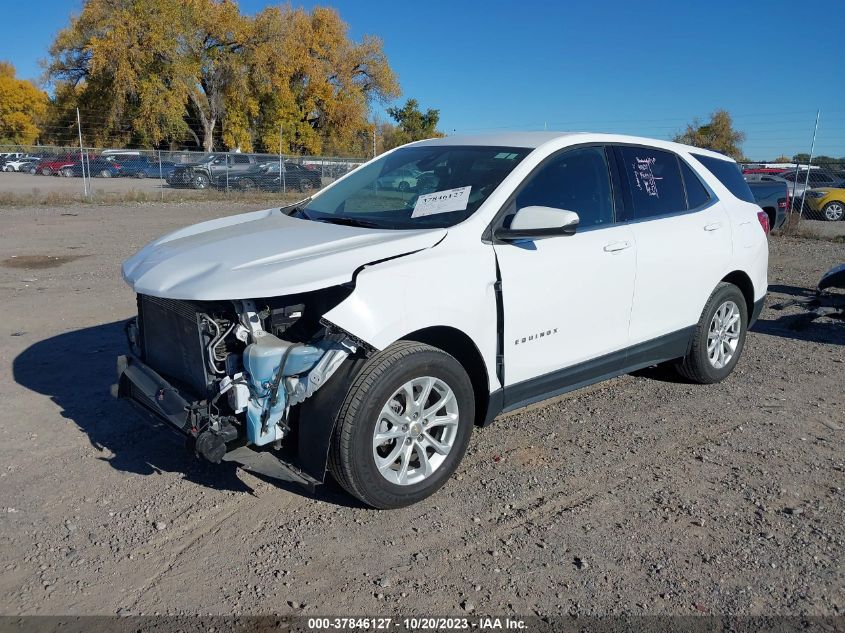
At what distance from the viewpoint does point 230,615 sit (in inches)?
111

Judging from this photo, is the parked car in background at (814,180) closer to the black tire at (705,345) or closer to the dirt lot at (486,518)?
the black tire at (705,345)

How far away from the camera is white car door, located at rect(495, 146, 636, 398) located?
3895 millimetres

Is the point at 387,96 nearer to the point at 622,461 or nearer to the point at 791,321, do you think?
the point at 791,321

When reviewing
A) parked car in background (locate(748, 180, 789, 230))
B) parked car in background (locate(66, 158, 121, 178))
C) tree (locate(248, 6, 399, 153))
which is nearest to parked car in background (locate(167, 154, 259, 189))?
parked car in background (locate(66, 158, 121, 178))

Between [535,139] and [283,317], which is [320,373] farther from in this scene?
[535,139]

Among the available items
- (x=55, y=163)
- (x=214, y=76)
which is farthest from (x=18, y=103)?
(x=55, y=163)

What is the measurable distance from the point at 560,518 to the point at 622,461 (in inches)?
33.3

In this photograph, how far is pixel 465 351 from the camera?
3807mm

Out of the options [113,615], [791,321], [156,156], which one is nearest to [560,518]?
[113,615]

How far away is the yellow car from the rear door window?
17.4m

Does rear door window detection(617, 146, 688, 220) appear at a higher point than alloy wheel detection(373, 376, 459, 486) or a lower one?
higher

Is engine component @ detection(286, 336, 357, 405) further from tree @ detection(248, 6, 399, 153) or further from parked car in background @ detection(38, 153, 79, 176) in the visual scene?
tree @ detection(248, 6, 399, 153)

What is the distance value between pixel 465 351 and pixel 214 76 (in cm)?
4024

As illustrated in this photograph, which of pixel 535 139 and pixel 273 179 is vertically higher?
pixel 535 139
